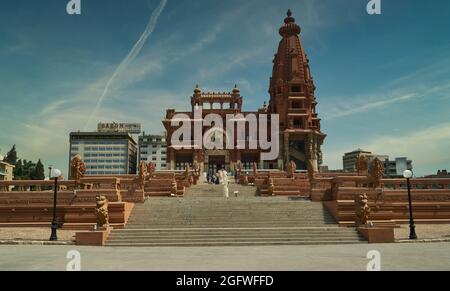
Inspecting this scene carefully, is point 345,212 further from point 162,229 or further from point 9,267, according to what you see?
point 9,267

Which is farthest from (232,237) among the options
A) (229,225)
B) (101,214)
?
(101,214)

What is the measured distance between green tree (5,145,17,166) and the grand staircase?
8315 centimetres

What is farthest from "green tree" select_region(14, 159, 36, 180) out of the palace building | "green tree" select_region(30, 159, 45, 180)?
the palace building

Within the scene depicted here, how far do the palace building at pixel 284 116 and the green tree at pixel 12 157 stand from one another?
55079 mm

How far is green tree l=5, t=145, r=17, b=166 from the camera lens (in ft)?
304

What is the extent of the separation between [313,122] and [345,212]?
43.9 meters

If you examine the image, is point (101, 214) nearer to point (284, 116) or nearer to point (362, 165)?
point (362, 165)

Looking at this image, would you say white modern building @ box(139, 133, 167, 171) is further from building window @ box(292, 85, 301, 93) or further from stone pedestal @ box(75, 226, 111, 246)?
stone pedestal @ box(75, 226, 111, 246)

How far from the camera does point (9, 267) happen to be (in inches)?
368

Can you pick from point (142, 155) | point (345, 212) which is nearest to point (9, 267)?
point (345, 212)

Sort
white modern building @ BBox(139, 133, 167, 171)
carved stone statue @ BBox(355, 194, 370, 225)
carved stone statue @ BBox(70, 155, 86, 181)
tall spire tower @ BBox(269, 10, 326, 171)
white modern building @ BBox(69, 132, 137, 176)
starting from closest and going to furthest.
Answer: carved stone statue @ BBox(355, 194, 370, 225) → carved stone statue @ BBox(70, 155, 86, 181) → tall spire tower @ BBox(269, 10, 326, 171) → white modern building @ BBox(69, 132, 137, 176) → white modern building @ BBox(139, 133, 167, 171)

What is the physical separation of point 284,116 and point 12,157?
68.8 metres
